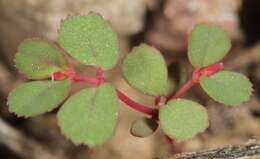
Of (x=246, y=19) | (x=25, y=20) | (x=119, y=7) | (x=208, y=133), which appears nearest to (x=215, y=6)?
(x=246, y=19)

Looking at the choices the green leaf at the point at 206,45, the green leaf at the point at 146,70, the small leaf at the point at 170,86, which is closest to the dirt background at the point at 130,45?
the small leaf at the point at 170,86

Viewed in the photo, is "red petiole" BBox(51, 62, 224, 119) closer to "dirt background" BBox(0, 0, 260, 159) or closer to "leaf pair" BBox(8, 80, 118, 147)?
"leaf pair" BBox(8, 80, 118, 147)

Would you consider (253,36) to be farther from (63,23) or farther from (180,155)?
(63,23)

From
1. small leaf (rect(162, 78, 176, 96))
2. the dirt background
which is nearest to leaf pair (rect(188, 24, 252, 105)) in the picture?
small leaf (rect(162, 78, 176, 96))

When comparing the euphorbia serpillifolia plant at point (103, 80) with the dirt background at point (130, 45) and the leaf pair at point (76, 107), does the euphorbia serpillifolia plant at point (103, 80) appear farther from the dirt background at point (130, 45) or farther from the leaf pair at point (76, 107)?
the dirt background at point (130, 45)

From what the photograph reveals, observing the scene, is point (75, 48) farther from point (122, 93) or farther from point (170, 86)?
point (170, 86)

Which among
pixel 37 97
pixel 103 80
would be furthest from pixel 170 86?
pixel 37 97

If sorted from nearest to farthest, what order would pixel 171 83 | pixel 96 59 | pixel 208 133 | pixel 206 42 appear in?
pixel 96 59
pixel 206 42
pixel 171 83
pixel 208 133
